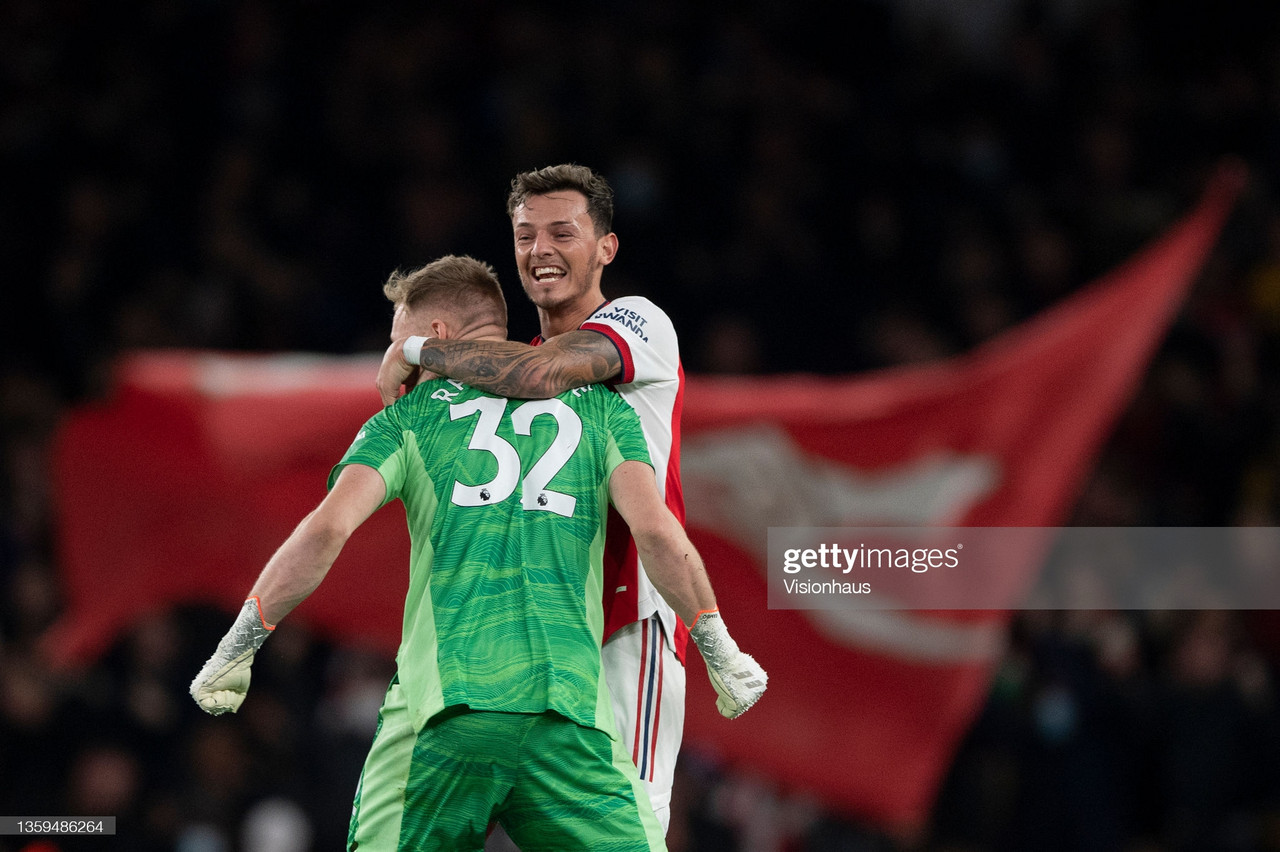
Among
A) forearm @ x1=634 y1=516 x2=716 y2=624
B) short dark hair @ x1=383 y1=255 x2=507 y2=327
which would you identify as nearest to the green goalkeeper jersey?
forearm @ x1=634 y1=516 x2=716 y2=624

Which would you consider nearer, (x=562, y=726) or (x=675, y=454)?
(x=562, y=726)

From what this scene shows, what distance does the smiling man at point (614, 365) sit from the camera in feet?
12.5

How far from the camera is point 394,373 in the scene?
383cm

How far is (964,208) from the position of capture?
11438mm

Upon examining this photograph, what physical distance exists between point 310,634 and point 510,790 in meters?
5.76

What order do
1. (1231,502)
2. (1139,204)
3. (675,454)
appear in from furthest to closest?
(1139,204), (1231,502), (675,454)

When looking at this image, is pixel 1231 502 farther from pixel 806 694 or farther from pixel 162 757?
pixel 162 757

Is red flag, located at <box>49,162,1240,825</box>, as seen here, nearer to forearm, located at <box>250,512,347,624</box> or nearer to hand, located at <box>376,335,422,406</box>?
hand, located at <box>376,335,422,406</box>

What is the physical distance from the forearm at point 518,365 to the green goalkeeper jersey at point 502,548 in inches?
2.2

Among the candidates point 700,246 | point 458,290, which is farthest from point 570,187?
point 700,246

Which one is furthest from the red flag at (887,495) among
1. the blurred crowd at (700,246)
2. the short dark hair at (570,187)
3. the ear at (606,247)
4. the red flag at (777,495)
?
the short dark hair at (570,187)

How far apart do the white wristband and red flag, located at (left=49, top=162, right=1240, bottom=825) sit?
4.41 metres

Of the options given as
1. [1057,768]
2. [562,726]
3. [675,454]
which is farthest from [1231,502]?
[562,726]

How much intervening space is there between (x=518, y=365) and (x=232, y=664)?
970 mm
